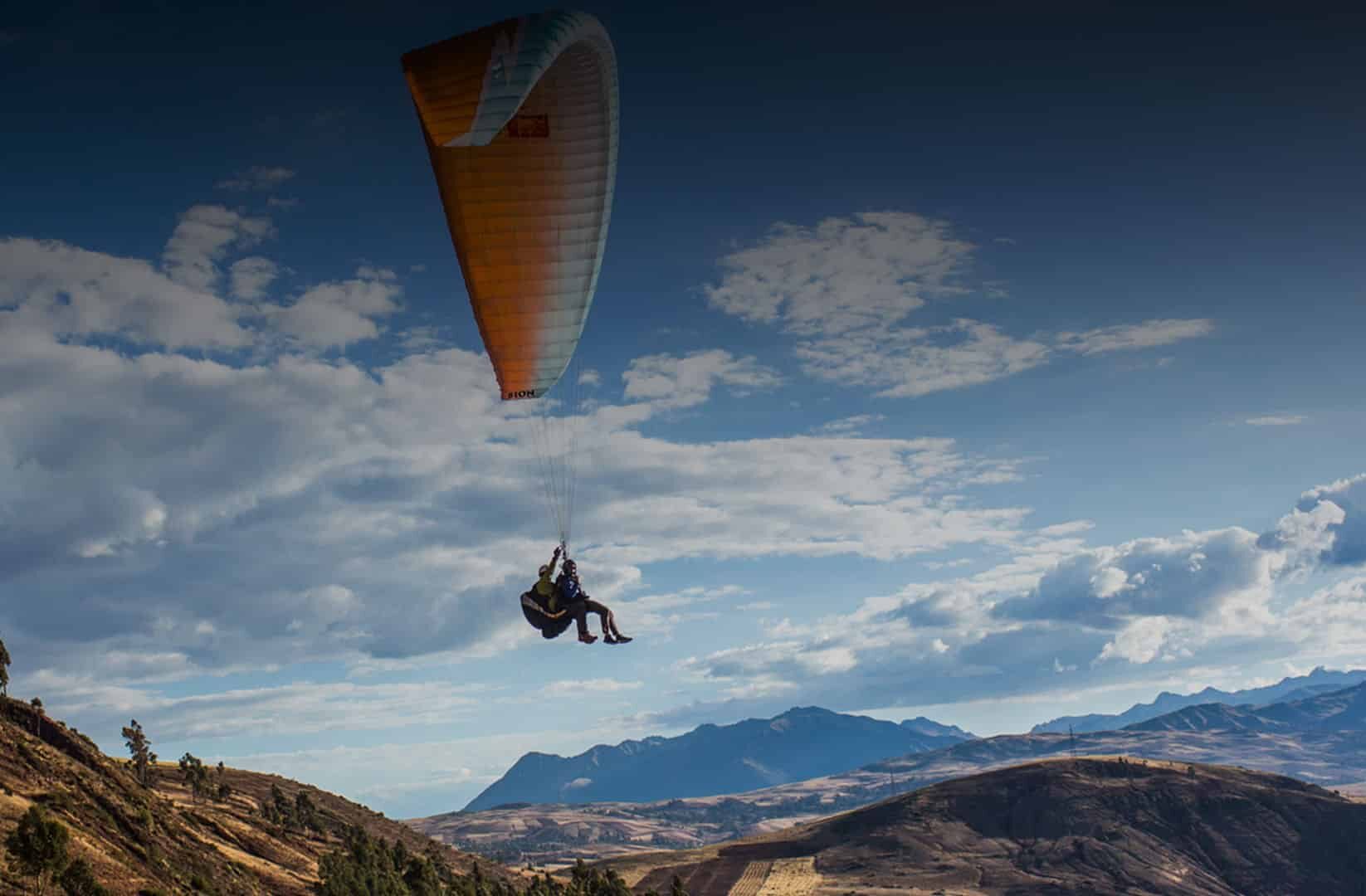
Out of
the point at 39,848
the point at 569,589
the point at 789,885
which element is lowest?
the point at 789,885

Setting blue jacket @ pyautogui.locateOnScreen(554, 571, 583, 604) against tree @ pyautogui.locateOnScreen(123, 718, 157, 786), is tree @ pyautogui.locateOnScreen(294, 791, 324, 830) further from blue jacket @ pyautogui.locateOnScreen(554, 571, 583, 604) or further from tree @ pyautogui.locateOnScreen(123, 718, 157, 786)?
blue jacket @ pyautogui.locateOnScreen(554, 571, 583, 604)

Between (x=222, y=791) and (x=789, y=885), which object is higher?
(x=222, y=791)

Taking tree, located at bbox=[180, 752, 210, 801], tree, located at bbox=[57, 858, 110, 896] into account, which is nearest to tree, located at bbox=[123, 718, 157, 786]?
tree, located at bbox=[180, 752, 210, 801]

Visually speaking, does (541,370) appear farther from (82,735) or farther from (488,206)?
Result: (82,735)

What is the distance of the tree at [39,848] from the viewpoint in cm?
4681

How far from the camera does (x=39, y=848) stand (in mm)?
46812

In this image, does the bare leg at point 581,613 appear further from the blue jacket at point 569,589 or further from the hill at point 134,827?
the hill at point 134,827

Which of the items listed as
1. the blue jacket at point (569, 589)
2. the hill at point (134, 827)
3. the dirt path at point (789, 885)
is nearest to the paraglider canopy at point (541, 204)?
the blue jacket at point (569, 589)

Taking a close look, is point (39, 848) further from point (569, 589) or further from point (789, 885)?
point (789, 885)

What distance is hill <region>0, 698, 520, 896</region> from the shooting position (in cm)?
6053

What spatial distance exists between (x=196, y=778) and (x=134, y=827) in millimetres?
54690

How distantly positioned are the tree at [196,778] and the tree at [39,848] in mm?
78121

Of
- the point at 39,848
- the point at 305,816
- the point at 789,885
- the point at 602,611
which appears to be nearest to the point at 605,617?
the point at 602,611

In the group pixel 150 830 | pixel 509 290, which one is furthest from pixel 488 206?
pixel 150 830
